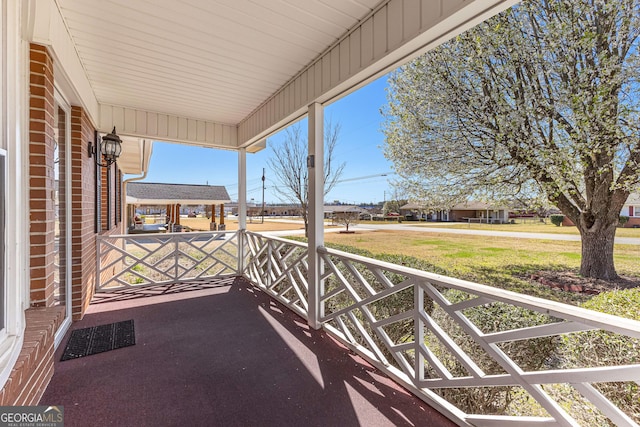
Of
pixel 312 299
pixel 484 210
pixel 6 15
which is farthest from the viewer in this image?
pixel 484 210

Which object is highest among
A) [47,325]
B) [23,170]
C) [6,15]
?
[6,15]

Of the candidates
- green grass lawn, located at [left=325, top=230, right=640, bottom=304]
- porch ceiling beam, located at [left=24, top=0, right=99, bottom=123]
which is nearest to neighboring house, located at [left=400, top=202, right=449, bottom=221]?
green grass lawn, located at [left=325, top=230, right=640, bottom=304]

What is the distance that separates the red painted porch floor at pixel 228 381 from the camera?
1.63m

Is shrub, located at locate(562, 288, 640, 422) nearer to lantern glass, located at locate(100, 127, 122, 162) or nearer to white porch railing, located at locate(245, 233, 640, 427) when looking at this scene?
white porch railing, located at locate(245, 233, 640, 427)

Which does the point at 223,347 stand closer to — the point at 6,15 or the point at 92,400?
the point at 92,400

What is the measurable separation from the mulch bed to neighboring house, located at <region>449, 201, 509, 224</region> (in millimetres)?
747

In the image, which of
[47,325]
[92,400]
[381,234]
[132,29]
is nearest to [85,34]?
[132,29]

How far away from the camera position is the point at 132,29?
216cm

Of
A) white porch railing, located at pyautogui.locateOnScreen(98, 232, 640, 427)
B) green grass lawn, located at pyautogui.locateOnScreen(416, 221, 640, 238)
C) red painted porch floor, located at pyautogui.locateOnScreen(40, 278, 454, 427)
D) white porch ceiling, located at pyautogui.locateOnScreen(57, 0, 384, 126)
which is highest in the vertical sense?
white porch ceiling, located at pyautogui.locateOnScreen(57, 0, 384, 126)

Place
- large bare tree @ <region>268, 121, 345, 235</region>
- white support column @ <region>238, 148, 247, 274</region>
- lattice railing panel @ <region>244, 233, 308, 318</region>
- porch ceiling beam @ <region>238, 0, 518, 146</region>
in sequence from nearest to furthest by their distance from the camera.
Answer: porch ceiling beam @ <region>238, 0, 518, 146</region> < lattice railing panel @ <region>244, 233, 308, 318</region> < white support column @ <region>238, 148, 247, 274</region> < large bare tree @ <region>268, 121, 345, 235</region>

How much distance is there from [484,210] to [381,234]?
4.33ft

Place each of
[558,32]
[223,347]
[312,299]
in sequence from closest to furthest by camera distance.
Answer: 1. [223,347]
2. [558,32]
3. [312,299]

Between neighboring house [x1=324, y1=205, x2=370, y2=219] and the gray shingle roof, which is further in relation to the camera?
the gray shingle roof

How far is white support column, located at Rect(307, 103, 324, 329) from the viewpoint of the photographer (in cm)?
281
